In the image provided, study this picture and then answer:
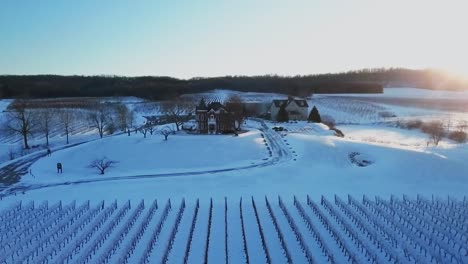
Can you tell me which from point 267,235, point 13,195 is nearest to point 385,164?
point 267,235

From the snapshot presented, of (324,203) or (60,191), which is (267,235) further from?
(60,191)

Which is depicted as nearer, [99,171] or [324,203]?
[324,203]

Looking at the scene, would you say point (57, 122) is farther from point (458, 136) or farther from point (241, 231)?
point (458, 136)

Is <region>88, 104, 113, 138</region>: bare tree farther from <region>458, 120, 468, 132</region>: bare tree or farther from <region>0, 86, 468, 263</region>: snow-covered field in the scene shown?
<region>458, 120, 468, 132</region>: bare tree

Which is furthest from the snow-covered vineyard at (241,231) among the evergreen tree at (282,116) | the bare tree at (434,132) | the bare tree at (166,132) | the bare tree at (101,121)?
the evergreen tree at (282,116)

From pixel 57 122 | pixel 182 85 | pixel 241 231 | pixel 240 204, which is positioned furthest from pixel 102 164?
pixel 182 85

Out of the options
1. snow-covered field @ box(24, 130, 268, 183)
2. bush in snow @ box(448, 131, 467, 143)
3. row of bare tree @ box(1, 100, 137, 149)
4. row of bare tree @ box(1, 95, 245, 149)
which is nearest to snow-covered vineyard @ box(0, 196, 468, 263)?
snow-covered field @ box(24, 130, 268, 183)
